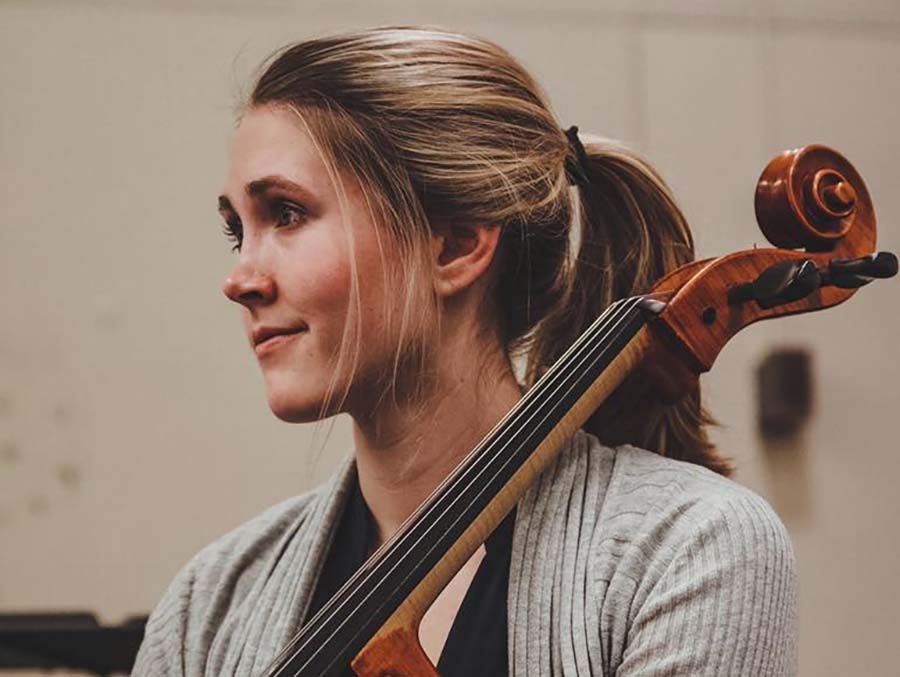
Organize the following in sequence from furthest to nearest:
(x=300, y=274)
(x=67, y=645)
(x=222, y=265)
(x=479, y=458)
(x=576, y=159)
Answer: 1. (x=222, y=265)
2. (x=67, y=645)
3. (x=576, y=159)
4. (x=300, y=274)
5. (x=479, y=458)

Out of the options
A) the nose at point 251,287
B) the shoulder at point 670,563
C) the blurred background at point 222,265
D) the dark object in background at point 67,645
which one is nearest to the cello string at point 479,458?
the shoulder at point 670,563

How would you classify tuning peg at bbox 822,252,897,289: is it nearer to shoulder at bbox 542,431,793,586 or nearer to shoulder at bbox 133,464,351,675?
shoulder at bbox 542,431,793,586

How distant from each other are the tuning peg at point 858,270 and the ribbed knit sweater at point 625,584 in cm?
17

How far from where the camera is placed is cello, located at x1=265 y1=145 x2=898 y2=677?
857 millimetres

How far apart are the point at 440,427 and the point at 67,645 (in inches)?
18.8

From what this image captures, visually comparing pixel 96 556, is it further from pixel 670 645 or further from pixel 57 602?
pixel 670 645

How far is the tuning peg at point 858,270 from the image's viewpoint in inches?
37.0

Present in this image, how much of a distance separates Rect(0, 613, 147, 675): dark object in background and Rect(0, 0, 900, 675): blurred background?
71 centimetres

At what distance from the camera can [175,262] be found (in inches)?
82.2

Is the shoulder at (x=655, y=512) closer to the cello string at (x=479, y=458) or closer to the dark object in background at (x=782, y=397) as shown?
the cello string at (x=479, y=458)

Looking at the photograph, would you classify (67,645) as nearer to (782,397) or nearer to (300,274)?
(300,274)

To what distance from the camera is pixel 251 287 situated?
1.04 m

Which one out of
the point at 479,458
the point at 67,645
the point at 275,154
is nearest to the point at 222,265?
the point at 67,645

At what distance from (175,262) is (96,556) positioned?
1.53 ft
